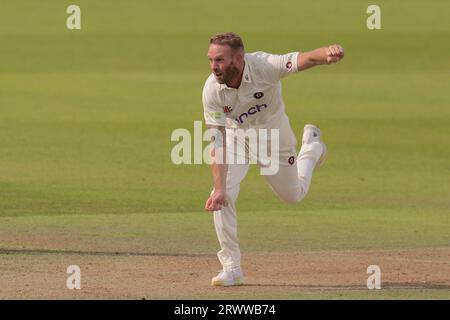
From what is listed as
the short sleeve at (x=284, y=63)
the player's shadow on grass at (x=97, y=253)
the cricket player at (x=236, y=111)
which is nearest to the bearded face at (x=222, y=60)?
the cricket player at (x=236, y=111)

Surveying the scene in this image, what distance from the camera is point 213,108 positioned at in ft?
32.6

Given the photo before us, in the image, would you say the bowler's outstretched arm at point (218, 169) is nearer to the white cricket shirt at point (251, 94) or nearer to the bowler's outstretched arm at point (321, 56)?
the white cricket shirt at point (251, 94)

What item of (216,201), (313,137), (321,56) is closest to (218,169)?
(216,201)

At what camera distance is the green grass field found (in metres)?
13.7

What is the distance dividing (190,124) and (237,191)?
486 inches

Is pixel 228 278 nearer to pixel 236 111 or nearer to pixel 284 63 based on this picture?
pixel 236 111

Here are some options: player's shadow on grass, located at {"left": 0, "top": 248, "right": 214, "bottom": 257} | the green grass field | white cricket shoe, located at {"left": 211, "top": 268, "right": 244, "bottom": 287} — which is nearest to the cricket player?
white cricket shoe, located at {"left": 211, "top": 268, "right": 244, "bottom": 287}

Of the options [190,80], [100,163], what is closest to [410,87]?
[190,80]

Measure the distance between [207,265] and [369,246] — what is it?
2.03 m

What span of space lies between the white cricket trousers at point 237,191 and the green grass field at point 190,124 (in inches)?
35.7

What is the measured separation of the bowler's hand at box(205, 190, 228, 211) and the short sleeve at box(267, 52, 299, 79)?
1.01 m
